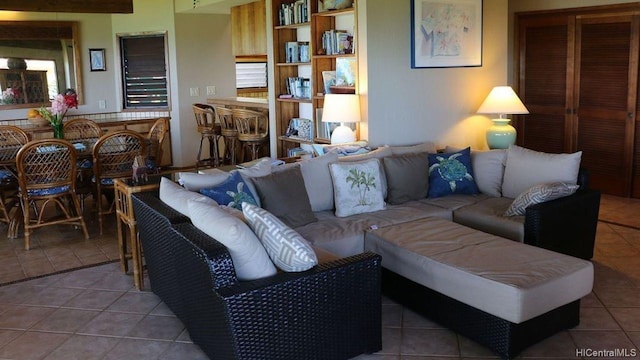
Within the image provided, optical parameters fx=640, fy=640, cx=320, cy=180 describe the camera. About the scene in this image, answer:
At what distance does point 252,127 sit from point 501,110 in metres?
2.96

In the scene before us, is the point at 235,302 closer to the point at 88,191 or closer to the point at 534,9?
the point at 88,191

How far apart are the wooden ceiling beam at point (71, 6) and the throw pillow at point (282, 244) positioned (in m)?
5.58

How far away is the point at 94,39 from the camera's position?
902 cm

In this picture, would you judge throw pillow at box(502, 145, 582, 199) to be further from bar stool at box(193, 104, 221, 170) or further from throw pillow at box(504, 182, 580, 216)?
bar stool at box(193, 104, 221, 170)

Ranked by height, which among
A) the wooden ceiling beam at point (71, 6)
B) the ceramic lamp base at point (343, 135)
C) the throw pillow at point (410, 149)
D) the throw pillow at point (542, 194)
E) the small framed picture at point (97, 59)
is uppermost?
the wooden ceiling beam at point (71, 6)

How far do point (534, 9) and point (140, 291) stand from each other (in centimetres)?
533

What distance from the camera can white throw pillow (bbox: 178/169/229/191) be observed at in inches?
159

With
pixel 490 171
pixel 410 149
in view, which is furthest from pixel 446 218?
pixel 410 149

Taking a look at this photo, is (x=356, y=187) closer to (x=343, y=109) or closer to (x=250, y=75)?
(x=343, y=109)

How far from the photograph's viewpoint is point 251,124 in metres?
7.53

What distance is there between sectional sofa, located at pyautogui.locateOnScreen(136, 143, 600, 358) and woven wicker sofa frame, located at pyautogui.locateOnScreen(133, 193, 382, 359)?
11 cm

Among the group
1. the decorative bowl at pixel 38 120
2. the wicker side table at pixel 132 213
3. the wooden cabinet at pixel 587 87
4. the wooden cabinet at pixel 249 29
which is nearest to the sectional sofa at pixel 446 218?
the wicker side table at pixel 132 213

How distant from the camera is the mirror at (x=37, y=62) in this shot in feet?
27.6

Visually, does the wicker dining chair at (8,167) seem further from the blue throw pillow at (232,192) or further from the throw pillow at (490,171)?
the throw pillow at (490,171)
